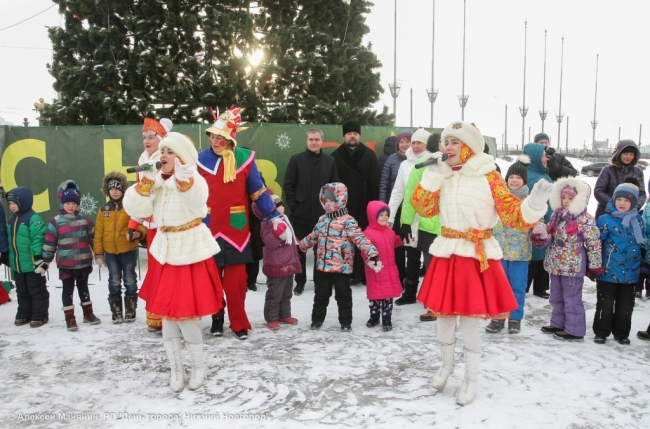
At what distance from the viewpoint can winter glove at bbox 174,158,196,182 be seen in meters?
3.84

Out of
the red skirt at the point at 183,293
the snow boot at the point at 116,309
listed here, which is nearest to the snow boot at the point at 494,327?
the red skirt at the point at 183,293

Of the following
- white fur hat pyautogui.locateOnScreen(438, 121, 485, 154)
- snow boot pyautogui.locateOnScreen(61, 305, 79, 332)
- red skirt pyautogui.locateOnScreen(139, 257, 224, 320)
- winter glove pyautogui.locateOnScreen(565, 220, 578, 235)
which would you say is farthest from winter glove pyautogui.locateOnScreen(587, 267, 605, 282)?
snow boot pyautogui.locateOnScreen(61, 305, 79, 332)

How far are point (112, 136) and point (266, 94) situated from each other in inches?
162

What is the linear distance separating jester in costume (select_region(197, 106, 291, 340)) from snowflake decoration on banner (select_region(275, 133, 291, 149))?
3608 mm

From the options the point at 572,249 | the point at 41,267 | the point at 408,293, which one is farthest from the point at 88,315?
the point at 572,249

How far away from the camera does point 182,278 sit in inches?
157

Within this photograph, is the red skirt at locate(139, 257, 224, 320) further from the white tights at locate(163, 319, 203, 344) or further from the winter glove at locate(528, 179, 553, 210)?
the winter glove at locate(528, 179, 553, 210)

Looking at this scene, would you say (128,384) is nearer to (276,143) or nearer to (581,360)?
(581,360)

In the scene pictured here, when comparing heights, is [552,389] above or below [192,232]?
below

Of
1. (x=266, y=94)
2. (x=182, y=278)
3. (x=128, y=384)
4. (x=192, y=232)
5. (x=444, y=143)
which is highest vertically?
(x=266, y=94)

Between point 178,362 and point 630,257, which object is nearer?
point 178,362

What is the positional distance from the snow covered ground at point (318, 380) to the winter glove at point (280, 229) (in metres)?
0.99

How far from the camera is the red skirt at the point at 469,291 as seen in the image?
3748 millimetres

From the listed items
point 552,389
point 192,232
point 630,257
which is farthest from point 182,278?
point 630,257
